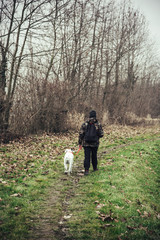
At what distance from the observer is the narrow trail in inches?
152

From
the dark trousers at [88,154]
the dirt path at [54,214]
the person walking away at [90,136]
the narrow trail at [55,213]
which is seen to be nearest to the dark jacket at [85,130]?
the person walking away at [90,136]

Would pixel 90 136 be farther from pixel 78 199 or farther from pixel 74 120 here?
pixel 74 120

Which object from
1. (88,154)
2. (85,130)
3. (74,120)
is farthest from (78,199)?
(74,120)

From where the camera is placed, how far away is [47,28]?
10.5 meters

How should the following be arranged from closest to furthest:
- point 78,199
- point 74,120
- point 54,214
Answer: point 54,214
point 78,199
point 74,120

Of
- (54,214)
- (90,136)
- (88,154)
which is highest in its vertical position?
(90,136)

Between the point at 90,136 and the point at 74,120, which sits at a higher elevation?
the point at 74,120

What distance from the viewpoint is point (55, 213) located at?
15.1 feet

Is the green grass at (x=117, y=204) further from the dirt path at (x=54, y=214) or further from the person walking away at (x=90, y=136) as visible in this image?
the person walking away at (x=90, y=136)

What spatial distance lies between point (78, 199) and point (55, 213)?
0.92 m

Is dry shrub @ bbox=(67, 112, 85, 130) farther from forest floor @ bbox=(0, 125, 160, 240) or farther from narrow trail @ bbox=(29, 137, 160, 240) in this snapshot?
narrow trail @ bbox=(29, 137, 160, 240)

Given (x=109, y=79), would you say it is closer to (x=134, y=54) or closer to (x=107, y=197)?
(x=134, y=54)

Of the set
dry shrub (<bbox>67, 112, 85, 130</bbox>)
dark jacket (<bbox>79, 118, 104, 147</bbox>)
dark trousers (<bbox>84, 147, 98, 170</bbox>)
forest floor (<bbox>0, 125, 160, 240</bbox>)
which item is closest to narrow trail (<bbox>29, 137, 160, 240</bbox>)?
forest floor (<bbox>0, 125, 160, 240</bbox>)

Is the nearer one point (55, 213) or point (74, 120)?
point (55, 213)
